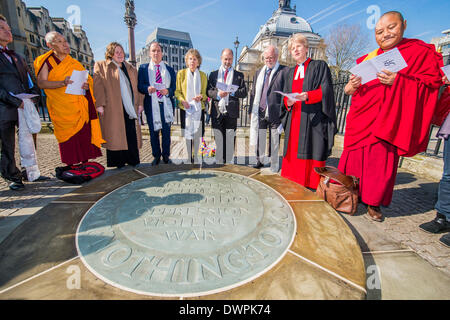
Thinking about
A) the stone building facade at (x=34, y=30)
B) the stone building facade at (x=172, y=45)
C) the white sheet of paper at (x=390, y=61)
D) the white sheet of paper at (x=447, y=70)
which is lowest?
the white sheet of paper at (x=447, y=70)

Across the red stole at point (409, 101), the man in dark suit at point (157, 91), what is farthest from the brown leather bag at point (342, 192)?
the man in dark suit at point (157, 91)

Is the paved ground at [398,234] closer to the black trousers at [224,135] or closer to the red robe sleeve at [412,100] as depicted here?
the red robe sleeve at [412,100]

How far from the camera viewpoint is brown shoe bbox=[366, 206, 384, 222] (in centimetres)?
256

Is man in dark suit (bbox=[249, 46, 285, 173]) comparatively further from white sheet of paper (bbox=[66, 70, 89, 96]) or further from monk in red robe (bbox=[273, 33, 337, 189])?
white sheet of paper (bbox=[66, 70, 89, 96])

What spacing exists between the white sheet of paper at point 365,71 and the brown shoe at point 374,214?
1.60m

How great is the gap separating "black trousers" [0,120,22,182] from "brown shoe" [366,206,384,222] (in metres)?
5.22

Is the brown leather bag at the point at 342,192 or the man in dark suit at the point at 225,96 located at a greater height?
the man in dark suit at the point at 225,96

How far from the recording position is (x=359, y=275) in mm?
1283

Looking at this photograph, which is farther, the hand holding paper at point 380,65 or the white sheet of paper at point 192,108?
the white sheet of paper at point 192,108

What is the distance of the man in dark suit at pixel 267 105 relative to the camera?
3.66 meters

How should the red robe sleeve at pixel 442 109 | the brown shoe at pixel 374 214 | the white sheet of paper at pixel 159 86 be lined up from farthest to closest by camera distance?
the white sheet of paper at pixel 159 86 → the brown shoe at pixel 374 214 → the red robe sleeve at pixel 442 109

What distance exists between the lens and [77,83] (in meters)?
3.28
